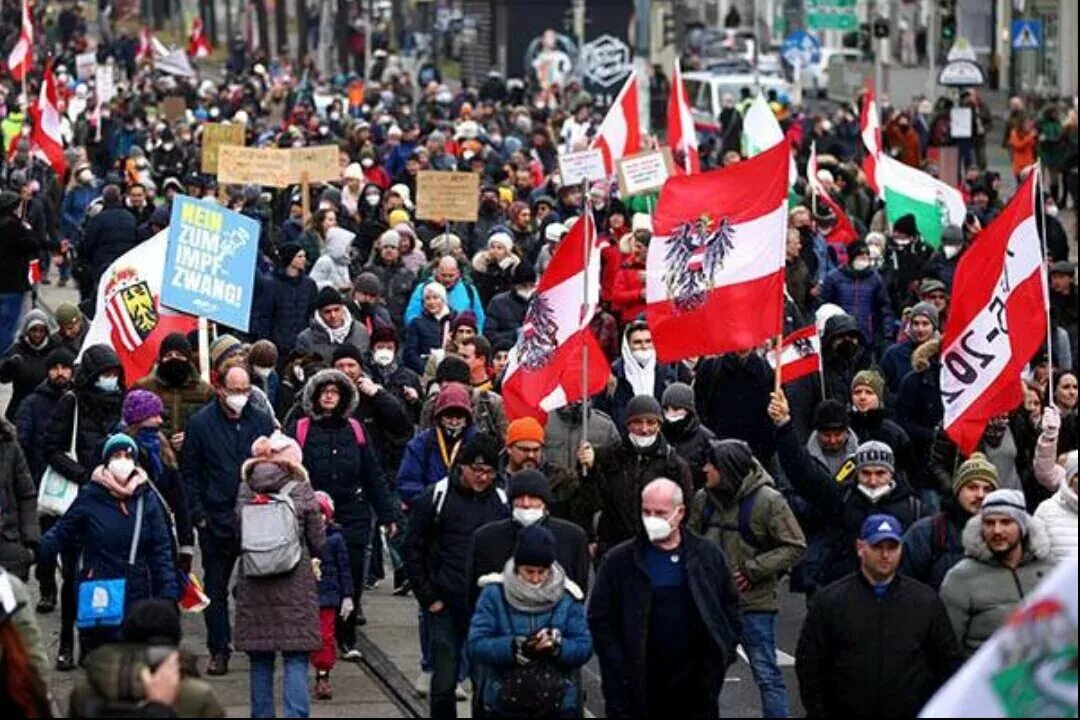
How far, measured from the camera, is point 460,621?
13.6 meters

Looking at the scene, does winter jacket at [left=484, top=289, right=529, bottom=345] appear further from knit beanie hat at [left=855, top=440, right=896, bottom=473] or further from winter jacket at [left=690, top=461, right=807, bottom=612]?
winter jacket at [left=690, top=461, right=807, bottom=612]

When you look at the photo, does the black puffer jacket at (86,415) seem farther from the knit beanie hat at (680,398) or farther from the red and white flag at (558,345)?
the knit beanie hat at (680,398)

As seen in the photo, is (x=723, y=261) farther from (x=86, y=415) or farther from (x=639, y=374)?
(x=86, y=415)

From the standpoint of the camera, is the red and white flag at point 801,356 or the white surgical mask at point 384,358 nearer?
the red and white flag at point 801,356

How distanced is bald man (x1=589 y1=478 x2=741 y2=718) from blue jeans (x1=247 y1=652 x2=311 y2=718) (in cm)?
145

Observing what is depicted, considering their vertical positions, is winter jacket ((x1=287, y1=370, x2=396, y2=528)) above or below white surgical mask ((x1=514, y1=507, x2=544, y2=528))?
below

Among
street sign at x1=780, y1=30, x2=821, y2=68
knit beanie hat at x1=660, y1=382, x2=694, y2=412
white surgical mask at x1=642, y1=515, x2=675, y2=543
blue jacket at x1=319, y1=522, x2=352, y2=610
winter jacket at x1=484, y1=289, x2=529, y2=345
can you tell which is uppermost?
white surgical mask at x1=642, y1=515, x2=675, y2=543

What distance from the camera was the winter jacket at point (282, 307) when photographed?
21.8 m

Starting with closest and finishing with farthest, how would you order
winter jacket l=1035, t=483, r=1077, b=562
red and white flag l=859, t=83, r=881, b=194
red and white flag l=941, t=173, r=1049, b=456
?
winter jacket l=1035, t=483, r=1077, b=562, red and white flag l=941, t=173, r=1049, b=456, red and white flag l=859, t=83, r=881, b=194

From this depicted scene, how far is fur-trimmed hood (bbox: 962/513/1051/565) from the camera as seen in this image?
483 inches

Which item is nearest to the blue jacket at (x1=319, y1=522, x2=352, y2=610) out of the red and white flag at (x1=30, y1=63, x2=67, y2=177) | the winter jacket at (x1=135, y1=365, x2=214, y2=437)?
the winter jacket at (x1=135, y1=365, x2=214, y2=437)

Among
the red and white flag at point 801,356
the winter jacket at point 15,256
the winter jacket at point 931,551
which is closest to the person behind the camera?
the winter jacket at point 931,551

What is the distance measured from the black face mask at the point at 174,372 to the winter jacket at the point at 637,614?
4.39 m

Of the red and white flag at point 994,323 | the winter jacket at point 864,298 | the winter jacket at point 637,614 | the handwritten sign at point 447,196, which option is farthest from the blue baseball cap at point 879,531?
the handwritten sign at point 447,196
